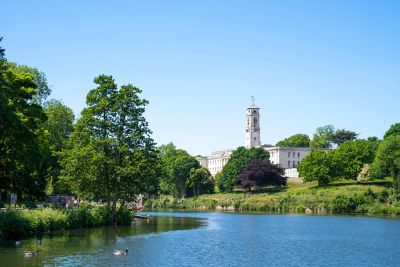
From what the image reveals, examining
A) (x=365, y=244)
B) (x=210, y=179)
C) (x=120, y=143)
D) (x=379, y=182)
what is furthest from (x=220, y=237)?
(x=210, y=179)

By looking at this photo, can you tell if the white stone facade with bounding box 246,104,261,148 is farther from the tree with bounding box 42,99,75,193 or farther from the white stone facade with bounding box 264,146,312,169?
the tree with bounding box 42,99,75,193

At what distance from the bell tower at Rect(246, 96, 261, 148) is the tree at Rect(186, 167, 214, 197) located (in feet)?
142

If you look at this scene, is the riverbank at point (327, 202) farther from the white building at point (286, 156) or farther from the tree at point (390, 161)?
the white building at point (286, 156)

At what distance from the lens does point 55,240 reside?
40125 mm

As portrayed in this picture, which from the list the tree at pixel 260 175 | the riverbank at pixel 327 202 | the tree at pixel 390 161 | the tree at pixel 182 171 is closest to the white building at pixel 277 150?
the tree at pixel 260 175

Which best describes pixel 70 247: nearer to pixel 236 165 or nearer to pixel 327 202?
pixel 327 202

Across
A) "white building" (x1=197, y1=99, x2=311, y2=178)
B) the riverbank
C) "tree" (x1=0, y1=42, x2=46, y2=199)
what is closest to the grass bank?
"tree" (x1=0, y1=42, x2=46, y2=199)

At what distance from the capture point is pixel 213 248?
38.6 metres

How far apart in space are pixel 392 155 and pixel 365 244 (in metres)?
67.0

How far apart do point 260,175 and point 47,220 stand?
8707 centimetres

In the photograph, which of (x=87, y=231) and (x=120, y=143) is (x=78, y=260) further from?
(x=120, y=143)

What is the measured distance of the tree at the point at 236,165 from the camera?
147125 millimetres

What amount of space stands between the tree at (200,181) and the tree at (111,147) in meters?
91.5

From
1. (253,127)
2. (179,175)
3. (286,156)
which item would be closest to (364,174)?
(179,175)
